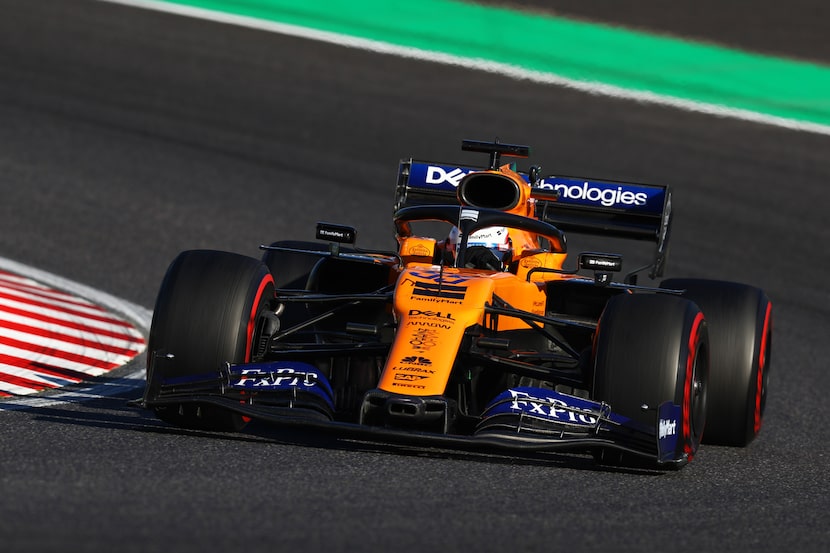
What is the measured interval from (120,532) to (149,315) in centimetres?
614

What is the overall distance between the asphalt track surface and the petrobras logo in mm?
1673

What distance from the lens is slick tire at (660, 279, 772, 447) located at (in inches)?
324

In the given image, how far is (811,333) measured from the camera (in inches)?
485

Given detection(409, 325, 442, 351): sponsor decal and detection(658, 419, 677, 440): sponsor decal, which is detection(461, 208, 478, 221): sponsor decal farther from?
detection(658, 419, 677, 440): sponsor decal

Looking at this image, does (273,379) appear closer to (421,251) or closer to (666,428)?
(421,251)

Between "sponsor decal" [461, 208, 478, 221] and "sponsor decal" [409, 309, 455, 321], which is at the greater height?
"sponsor decal" [461, 208, 478, 221]

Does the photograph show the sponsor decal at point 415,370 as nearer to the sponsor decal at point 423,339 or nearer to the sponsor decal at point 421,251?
the sponsor decal at point 423,339

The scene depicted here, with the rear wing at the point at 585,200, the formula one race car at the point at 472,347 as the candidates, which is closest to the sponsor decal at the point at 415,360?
the formula one race car at the point at 472,347

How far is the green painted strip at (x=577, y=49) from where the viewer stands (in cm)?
1880

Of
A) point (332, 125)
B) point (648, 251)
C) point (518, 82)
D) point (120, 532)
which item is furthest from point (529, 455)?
point (518, 82)

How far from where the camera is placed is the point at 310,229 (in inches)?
560

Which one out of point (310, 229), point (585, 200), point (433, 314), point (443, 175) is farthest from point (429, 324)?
point (310, 229)

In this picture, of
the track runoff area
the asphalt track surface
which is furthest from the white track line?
the track runoff area

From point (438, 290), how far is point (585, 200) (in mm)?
2682
